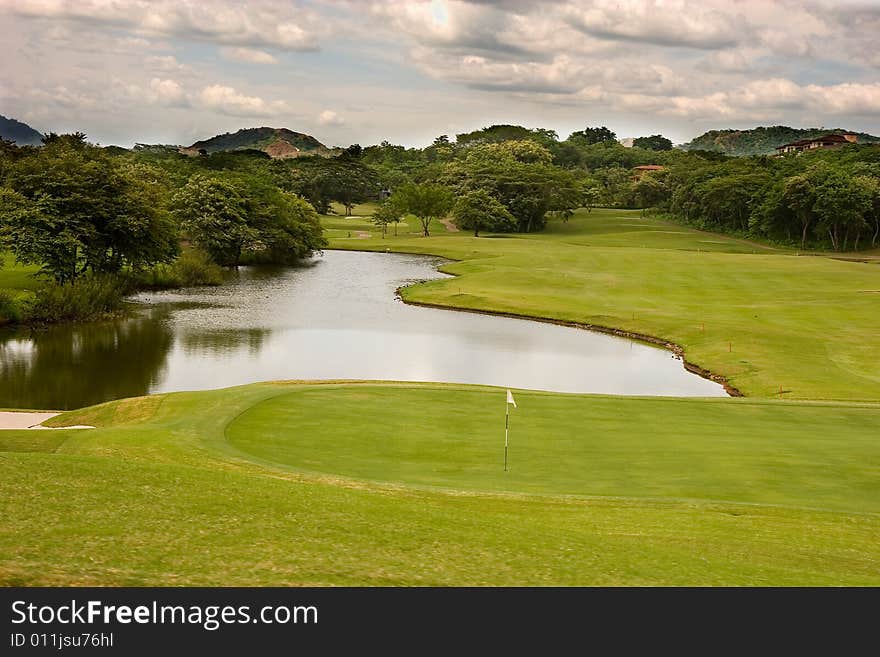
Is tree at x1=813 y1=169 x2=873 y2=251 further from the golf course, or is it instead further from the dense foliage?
the golf course

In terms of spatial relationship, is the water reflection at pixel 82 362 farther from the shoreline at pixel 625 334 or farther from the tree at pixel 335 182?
the tree at pixel 335 182

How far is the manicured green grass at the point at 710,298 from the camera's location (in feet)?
131

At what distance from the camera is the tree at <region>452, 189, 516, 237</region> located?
119 meters

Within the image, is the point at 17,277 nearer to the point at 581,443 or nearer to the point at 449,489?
the point at 581,443

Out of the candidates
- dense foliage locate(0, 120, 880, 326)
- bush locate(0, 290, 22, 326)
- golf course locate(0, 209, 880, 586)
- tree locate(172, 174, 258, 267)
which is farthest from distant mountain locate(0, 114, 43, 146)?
golf course locate(0, 209, 880, 586)

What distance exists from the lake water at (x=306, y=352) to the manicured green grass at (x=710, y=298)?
2890 mm

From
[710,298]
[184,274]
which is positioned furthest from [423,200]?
[710,298]

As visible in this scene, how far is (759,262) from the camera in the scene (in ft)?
270

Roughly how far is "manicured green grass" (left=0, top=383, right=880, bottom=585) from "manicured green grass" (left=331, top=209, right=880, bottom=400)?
45.7ft

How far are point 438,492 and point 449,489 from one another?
45 centimetres

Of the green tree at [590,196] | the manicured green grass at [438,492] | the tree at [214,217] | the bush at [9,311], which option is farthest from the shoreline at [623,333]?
the green tree at [590,196]

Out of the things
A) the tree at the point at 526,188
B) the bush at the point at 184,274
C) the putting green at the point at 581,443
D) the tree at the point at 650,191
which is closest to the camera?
the putting green at the point at 581,443

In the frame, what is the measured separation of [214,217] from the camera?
79.1 m
